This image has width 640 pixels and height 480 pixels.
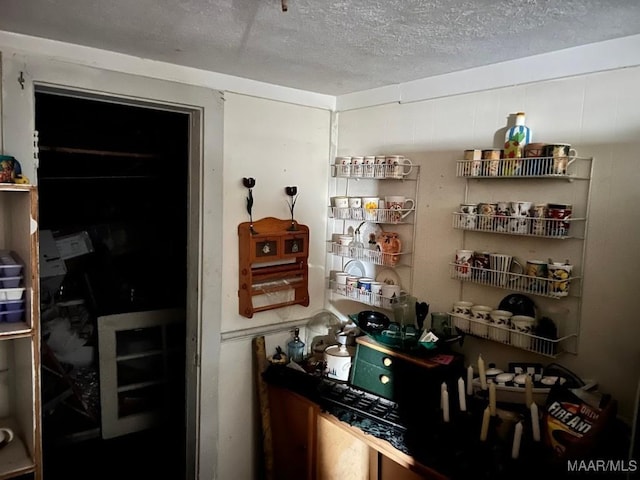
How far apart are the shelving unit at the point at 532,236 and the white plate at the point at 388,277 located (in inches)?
Answer: 15.3

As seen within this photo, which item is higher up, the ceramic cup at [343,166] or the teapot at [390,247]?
the ceramic cup at [343,166]

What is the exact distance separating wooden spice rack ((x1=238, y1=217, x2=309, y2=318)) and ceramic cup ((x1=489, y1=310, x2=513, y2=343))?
3.30 feet

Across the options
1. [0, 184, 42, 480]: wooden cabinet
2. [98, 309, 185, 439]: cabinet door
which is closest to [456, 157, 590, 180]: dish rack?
[0, 184, 42, 480]: wooden cabinet

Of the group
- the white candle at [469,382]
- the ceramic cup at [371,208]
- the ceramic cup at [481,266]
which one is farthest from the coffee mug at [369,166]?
the white candle at [469,382]

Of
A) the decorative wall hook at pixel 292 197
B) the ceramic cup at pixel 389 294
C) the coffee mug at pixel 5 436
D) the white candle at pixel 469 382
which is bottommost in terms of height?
the coffee mug at pixel 5 436

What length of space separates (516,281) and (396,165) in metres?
0.72

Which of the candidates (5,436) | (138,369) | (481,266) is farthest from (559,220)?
(138,369)

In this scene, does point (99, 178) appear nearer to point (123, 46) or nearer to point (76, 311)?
point (76, 311)

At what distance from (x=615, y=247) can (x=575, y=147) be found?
0.36 m

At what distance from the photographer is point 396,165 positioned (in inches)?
82.9

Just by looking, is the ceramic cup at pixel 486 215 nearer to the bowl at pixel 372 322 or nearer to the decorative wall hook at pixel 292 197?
the bowl at pixel 372 322

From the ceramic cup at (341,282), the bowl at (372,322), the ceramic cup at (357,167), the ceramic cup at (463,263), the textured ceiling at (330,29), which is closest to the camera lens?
the textured ceiling at (330,29)

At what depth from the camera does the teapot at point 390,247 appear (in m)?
2.15

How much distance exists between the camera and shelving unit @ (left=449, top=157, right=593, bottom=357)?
1.60 m
